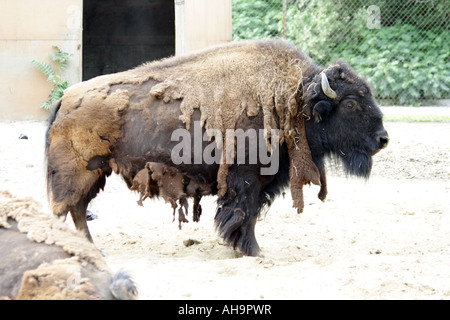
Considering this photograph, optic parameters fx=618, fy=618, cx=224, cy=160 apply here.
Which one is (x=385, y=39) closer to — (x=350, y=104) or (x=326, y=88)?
(x=350, y=104)

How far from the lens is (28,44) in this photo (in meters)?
12.9

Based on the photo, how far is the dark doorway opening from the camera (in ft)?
72.3

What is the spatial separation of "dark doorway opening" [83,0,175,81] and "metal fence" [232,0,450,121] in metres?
5.23

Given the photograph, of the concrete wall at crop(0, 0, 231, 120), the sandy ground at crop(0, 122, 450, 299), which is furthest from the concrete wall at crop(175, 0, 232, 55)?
the sandy ground at crop(0, 122, 450, 299)

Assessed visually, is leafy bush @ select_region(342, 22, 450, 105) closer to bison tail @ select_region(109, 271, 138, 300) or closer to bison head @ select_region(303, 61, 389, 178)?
bison head @ select_region(303, 61, 389, 178)

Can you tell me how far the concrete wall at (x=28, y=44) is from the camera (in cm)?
1280

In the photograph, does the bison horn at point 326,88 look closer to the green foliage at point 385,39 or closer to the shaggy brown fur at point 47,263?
the shaggy brown fur at point 47,263

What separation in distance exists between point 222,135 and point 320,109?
3.02 feet

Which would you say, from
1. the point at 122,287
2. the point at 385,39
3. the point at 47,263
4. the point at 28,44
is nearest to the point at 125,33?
the point at 385,39

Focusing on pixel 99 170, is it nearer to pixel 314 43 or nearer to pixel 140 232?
pixel 140 232

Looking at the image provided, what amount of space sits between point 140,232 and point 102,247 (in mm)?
666

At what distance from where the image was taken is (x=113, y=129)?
5637 millimetres
